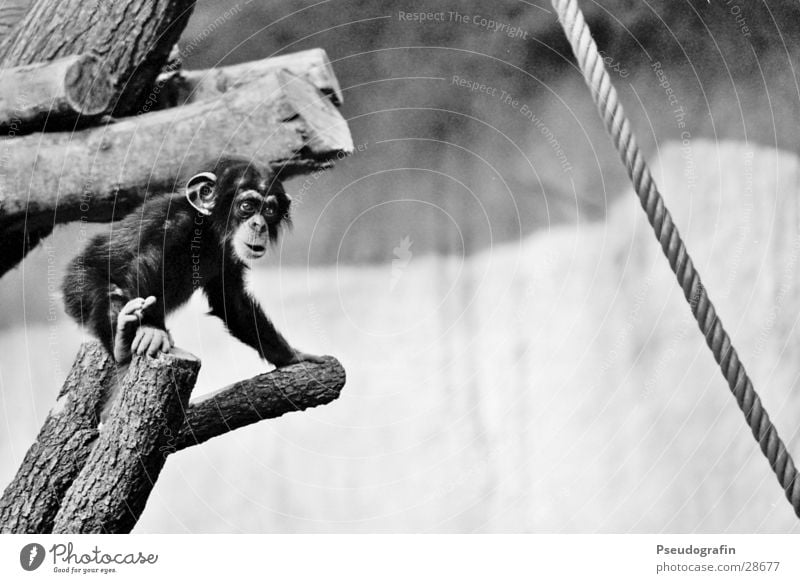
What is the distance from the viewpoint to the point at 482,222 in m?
1.33

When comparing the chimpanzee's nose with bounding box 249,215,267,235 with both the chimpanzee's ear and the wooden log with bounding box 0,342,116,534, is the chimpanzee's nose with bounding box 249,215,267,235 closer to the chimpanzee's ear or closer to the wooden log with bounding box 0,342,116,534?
the chimpanzee's ear

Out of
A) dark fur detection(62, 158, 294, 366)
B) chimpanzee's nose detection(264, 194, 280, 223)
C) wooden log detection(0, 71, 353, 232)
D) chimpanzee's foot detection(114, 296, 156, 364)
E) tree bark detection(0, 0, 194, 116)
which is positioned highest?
tree bark detection(0, 0, 194, 116)

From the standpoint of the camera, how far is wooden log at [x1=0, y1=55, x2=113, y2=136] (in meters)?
1.21

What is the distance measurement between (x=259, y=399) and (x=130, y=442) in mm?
197

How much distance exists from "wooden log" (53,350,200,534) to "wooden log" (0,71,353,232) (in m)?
0.27

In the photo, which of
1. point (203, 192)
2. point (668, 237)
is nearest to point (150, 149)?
point (203, 192)

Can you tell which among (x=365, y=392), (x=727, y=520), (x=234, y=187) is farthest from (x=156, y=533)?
(x=727, y=520)

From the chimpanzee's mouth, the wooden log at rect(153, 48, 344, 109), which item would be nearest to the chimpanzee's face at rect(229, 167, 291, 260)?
the chimpanzee's mouth

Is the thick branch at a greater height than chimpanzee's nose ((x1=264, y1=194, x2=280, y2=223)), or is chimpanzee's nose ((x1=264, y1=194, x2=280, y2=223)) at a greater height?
chimpanzee's nose ((x1=264, y1=194, x2=280, y2=223))

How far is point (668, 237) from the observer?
1.16 m

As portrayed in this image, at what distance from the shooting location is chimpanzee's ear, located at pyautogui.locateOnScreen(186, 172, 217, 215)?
4.05 ft

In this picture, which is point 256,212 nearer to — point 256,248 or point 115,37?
point 256,248

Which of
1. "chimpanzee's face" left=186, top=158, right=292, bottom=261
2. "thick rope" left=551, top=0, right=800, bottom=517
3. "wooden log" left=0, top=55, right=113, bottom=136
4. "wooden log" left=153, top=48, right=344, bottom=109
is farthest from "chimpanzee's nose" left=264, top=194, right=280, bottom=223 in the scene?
"thick rope" left=551, top=0, right=800, bottom=517

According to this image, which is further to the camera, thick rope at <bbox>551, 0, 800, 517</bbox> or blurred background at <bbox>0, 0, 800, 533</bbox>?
blurred background at <bbox>0, 0, 800, 533</bbox>
